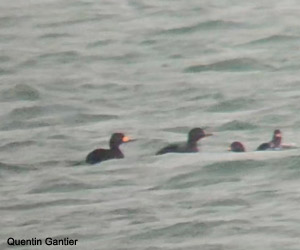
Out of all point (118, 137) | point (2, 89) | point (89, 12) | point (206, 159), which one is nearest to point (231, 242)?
point (206, 159)

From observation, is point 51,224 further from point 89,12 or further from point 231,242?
point 89,12

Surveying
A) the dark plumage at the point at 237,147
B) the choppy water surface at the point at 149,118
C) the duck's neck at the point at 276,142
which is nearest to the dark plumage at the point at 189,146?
the choppy water surface at the point at 149,118

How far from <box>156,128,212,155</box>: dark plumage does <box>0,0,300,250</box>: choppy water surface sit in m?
0.20

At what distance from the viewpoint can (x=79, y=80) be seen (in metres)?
28.2

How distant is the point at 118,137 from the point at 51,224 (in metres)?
4.54

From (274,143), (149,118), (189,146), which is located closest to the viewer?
(274,143)

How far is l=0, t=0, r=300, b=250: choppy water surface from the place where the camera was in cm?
1762

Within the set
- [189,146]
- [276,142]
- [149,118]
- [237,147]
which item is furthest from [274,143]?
[149,118]

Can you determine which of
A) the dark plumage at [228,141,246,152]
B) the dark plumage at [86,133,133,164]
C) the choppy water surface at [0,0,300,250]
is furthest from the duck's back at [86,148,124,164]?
the dark plumage at [228,141,246,152]

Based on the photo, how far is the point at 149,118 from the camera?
81.5ft

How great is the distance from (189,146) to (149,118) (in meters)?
3.40

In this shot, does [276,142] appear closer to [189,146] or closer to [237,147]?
[237,147]

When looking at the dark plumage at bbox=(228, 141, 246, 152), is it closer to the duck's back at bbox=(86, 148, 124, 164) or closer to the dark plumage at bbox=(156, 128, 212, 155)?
the dark plumage at bbox=(156, 128, 212, 155)

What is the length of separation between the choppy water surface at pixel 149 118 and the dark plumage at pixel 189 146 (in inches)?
7.8
